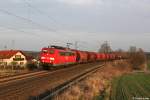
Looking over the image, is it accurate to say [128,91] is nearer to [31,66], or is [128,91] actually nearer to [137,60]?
[31,66]

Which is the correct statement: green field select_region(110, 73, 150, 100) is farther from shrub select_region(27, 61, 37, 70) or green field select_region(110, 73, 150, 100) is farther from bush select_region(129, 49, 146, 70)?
bush select_region(129, 49, 146, 70)

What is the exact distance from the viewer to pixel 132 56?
104812 millimetres

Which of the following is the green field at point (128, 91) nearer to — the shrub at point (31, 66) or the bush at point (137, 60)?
the shrub at point (31, 66)

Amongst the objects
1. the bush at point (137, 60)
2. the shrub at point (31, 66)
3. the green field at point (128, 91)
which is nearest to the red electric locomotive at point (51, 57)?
the shrub at point (31, 66)

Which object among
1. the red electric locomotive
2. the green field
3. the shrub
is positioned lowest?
the green field

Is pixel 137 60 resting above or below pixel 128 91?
above

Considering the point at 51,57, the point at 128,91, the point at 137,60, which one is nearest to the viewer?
the point at 128,91

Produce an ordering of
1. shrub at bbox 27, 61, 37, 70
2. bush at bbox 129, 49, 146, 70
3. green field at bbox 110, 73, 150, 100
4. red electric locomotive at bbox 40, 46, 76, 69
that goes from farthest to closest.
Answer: bush at bbox 129, 49, 146, 70, shrub at bbox 27, 61, 37, 70, red electric locomotive at bbox 40, 46, 76, 69, green field at bbox 110, 73, 150, 100

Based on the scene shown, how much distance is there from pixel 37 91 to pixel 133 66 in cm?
8306

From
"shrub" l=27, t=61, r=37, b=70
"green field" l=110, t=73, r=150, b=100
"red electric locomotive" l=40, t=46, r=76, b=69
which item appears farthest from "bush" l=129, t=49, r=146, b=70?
"red electric locomotive" l=40, t=46, r=76, b=69

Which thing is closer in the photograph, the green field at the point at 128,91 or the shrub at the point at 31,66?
the green field at the point at 128,91

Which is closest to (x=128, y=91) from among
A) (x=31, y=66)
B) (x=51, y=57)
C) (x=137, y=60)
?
(x=51, y=57)

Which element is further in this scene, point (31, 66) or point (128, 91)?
point (31, 66)

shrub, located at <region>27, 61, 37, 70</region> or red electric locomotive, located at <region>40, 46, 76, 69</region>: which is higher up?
red electric locomotive, located at <region>40, 46, 76, 69</region>
